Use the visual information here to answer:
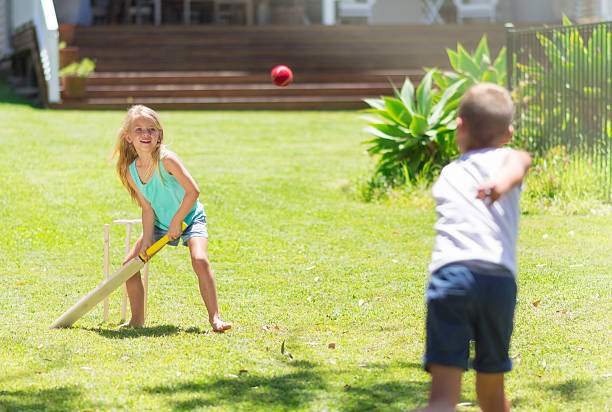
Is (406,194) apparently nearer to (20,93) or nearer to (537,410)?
(537,410)

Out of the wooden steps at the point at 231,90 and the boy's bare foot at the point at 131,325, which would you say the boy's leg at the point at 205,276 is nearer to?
the boy's bare foot at the point at 131,325

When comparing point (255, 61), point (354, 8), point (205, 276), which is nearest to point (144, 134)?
point (205, 276)

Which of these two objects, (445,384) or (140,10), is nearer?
(445,384)

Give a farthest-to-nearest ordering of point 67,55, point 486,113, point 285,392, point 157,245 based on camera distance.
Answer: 1. point 67,55
2. point 157,245
3. point 285,392
4. point 486,113

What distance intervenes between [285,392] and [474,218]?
150 cm

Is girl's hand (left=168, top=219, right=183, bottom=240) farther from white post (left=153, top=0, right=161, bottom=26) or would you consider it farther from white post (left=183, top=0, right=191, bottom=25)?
white post (left=183, top=0, right=191, bottom=25)

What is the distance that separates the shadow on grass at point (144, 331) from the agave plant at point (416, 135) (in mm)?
5459

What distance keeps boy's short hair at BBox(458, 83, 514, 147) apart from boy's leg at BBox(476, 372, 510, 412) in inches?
32.6

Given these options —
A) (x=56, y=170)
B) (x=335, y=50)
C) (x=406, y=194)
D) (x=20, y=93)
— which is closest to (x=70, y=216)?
(x=56, y=170)

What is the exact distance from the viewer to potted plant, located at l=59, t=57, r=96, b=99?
16.4 metres

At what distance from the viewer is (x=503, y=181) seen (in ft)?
9.54

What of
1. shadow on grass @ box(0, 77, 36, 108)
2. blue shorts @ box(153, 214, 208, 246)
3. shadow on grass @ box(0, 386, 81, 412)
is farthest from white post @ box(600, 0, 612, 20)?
shadow on grass @ box(0, 386, 81, 412)

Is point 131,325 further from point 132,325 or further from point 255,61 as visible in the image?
point 255,61

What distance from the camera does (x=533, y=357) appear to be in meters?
4.57
